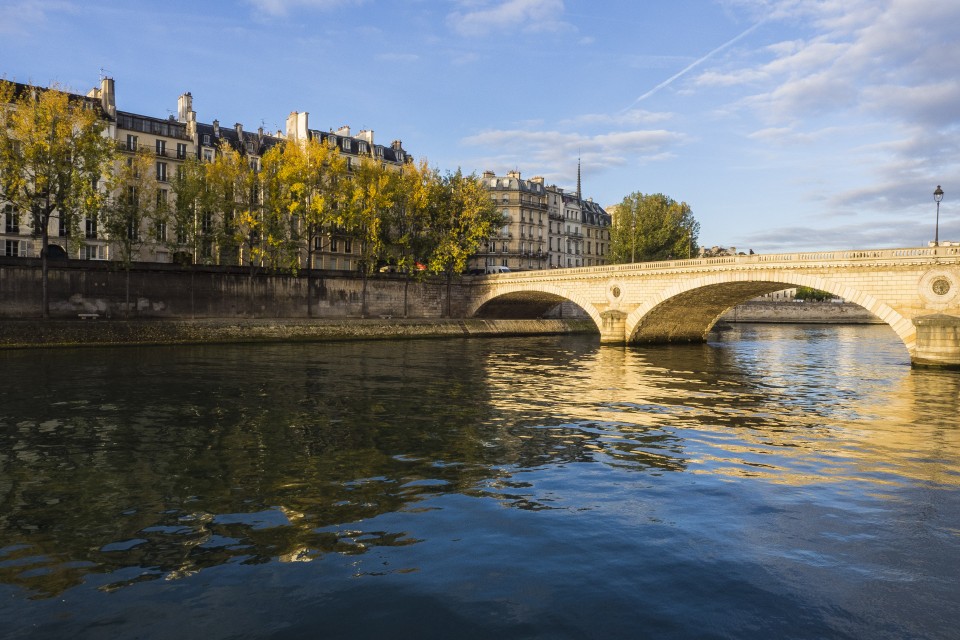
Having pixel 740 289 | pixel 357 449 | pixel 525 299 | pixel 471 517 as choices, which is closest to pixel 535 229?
pixel 525 299

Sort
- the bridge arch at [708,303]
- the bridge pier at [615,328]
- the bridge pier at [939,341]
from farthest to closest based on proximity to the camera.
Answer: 1. the bridge pier at [615,328]
2. the bridge arch at [708,303]
3. the bridge pier at [939,341]

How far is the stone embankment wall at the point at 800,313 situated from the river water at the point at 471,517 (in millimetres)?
93705

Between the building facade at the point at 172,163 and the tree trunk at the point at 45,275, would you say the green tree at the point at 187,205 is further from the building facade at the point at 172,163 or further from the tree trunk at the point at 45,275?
the tree trunk at the point at 45,275

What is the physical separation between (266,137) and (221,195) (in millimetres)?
30149

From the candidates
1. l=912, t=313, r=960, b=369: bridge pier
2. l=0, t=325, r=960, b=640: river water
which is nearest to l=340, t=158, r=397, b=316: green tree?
l=0, t=325, r=960, b=640: river water

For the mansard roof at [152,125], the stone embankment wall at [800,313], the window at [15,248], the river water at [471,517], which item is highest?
the mansard roof at [152,125]

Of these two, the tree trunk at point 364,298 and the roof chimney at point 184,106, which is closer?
the tree trunk at point 364,298

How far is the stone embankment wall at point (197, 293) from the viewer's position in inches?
1832

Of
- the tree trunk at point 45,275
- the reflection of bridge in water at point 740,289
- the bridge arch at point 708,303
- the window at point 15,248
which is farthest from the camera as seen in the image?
the window at point 15,248

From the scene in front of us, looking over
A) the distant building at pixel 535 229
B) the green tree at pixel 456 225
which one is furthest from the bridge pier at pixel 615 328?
the distant building at pixel 535 229

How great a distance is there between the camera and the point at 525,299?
73.2 metres

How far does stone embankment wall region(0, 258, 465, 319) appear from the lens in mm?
46531

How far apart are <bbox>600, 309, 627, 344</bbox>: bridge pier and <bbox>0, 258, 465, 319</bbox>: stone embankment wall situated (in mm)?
21812

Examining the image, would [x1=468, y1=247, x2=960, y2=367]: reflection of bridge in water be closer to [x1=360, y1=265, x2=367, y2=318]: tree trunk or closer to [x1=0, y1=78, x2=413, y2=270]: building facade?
[x1=360, y1=265, x2=367, y2=318]: tree trunk
